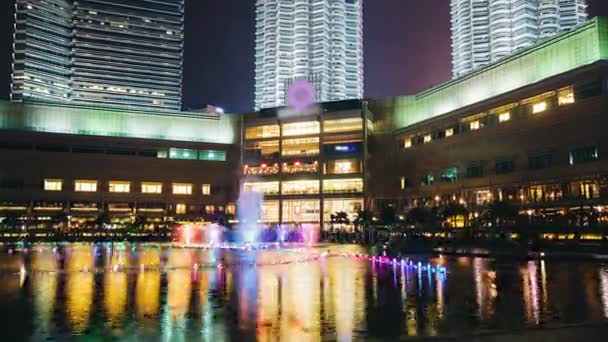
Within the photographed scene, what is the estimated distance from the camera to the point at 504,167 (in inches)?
3046

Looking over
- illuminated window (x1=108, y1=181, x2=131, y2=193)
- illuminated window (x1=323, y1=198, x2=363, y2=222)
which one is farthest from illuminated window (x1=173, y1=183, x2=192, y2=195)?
illuminated window (x1=323, y1=198, x2=363, y2=222)

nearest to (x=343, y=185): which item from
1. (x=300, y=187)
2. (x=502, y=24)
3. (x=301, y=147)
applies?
(x=300, y=187)

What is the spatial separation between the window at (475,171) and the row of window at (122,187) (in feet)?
188

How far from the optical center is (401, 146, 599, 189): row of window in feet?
206

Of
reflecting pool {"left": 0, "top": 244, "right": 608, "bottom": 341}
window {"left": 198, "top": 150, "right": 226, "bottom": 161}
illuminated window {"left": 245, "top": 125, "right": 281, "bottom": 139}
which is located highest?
illuminated window {"left": 245, "top": 125, "right": 281, "bottom": 139}

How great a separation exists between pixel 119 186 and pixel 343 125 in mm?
47475

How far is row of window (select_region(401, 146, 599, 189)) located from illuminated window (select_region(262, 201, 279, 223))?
27917mm

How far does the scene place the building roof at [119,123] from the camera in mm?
110688

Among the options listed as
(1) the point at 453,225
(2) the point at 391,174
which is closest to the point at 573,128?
(1) the point at 453,225

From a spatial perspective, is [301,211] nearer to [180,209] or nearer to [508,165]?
[180,209]

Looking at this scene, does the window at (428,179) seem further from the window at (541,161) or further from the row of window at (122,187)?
the row of window at (122,187)

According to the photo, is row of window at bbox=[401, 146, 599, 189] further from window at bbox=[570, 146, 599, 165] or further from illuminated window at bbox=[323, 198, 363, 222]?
illuminated window at bbox=[323, 198, 363, 222]

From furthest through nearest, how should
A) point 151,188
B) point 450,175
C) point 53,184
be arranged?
point 151,188
point 53,184
point 450,175

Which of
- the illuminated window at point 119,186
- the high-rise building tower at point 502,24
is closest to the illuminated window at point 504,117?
the illuminated window at point 119,186
